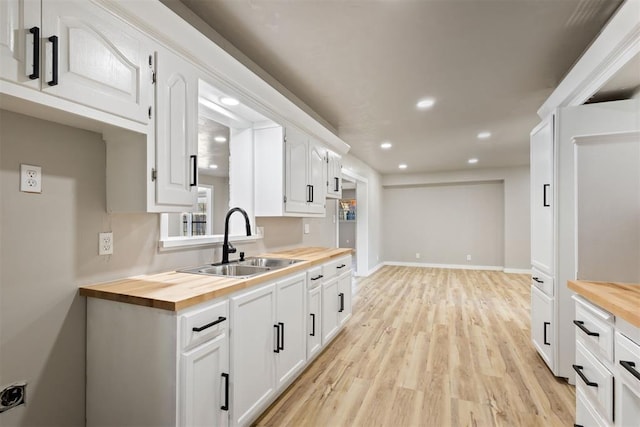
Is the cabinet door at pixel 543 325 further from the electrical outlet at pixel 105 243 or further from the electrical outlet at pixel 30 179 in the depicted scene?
the electrical outlet at pixel 30 179

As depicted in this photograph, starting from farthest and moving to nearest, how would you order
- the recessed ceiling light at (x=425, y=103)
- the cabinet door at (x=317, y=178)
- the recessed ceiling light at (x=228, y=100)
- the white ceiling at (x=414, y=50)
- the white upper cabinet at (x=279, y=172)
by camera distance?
the recessed ceiling light at (x=425, y=103)
the cabinet door at (x=317, y=178)
the white upper cabinet at (x=279, y=172)
the recessed ceiling light at (x=228, y=100)
the white ceiling at (x=414, y=50)

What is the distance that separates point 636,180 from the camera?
2.02 metres

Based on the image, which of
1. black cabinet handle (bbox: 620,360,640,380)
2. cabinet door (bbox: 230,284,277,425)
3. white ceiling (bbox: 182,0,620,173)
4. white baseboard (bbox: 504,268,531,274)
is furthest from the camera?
white baseboard (bbox: 504,268,531,274)

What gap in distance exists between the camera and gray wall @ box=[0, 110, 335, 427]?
124cm

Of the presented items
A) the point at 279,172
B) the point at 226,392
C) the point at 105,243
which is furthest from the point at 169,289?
the point at 279,172

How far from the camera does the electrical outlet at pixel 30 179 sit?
1.28m

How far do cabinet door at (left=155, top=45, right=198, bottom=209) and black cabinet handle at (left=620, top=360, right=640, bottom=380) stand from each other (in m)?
2.04

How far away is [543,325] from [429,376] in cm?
109

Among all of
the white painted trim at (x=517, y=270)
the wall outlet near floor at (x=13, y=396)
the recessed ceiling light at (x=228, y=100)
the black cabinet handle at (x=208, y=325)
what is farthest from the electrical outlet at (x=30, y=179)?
the white painted trim at (x=517, y=270)

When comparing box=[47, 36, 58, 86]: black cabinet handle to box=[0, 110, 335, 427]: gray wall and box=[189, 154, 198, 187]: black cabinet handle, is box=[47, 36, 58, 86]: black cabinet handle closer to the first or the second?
box=[0, 110, 335, 427]: gray wall

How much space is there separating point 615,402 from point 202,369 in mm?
1752

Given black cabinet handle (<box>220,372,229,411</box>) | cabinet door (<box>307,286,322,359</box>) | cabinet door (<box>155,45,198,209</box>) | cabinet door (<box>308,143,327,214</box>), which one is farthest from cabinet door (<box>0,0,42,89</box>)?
cabinet door (<box>308,143,327,214</box>)

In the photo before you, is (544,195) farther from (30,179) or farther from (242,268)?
(30,179)

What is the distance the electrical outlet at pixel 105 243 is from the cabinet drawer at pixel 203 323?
0.63 metres
